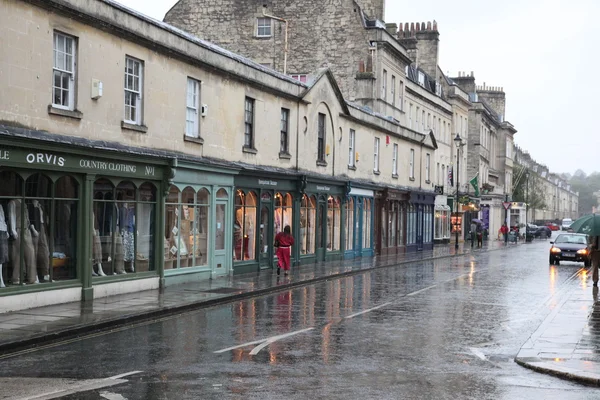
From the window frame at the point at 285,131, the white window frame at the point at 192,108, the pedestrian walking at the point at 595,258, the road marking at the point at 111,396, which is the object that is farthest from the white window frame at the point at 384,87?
the road marking at the point at 111,396

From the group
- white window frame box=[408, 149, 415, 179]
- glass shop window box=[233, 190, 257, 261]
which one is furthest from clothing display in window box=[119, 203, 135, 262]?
white window frame box=[408, 149, 415, 179]

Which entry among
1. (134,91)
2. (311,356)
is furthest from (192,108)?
(311,356)

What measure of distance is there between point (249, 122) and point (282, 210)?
173 inches

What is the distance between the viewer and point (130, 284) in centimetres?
2092

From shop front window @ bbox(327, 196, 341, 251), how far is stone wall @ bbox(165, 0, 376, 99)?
1291cm

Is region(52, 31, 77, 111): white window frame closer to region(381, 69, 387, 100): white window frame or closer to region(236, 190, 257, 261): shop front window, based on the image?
region(236, 190, 257, 261): shop front window

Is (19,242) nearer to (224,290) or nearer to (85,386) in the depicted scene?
(224,290)

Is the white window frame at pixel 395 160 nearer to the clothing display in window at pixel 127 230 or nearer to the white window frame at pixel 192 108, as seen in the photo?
the white window frame at pixel 192 108

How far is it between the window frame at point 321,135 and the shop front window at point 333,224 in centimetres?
229

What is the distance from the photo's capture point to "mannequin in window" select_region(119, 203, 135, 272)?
2070 cm

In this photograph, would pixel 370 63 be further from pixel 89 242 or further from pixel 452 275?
pixel 89 242

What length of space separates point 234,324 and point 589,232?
12.5 m

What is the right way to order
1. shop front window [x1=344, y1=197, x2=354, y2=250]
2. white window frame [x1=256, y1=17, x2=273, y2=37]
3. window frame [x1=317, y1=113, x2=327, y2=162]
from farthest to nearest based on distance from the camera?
white window frame [x1=256, y1=17, x2=273, y2=37], shop front window [x1=344, y1=197, x2=354, y2=250], window frame [x1=317, y1=113, x2=327, y2=162]

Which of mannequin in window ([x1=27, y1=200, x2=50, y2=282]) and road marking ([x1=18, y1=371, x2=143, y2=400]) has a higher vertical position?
mannequin in window ([x1=27, y1=200, x2=50, y2=282])
